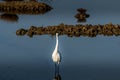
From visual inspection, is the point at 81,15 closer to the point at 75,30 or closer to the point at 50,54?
the point at 75,30

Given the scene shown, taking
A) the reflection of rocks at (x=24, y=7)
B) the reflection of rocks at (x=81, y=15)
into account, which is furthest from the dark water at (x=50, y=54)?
the reflection of rocks at (x=24, y=7)

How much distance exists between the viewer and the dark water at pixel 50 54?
48.1 feet

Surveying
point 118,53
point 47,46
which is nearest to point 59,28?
point 47,46

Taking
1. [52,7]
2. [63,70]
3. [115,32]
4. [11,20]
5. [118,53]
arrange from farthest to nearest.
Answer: [52,7]
[11,20]
[115,32]
[118,53]
[63,70]

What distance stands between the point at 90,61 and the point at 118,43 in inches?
81.3

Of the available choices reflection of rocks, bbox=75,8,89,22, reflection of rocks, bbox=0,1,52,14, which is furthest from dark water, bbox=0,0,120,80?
reflection of rocks, bbox=0,1,52,14

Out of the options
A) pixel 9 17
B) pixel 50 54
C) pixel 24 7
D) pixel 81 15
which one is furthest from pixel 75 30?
pixel 24 7

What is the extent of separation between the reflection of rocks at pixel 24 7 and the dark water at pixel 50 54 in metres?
1.13

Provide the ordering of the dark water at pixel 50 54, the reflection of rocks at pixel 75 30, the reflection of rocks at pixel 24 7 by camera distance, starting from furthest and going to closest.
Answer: the reflection of rocks at pixel 24 7, the reflection of rocks at pixel 75 30, the dark water at pixel 50 54

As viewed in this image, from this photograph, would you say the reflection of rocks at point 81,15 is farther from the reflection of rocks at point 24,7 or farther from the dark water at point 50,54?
the reflection of rocks at point 24,7

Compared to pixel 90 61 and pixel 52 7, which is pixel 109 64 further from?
pixel 52 7

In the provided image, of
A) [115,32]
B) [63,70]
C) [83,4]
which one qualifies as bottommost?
[63,70]

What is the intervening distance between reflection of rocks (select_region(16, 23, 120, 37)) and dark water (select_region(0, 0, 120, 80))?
0.28 meters

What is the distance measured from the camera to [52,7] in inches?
927
